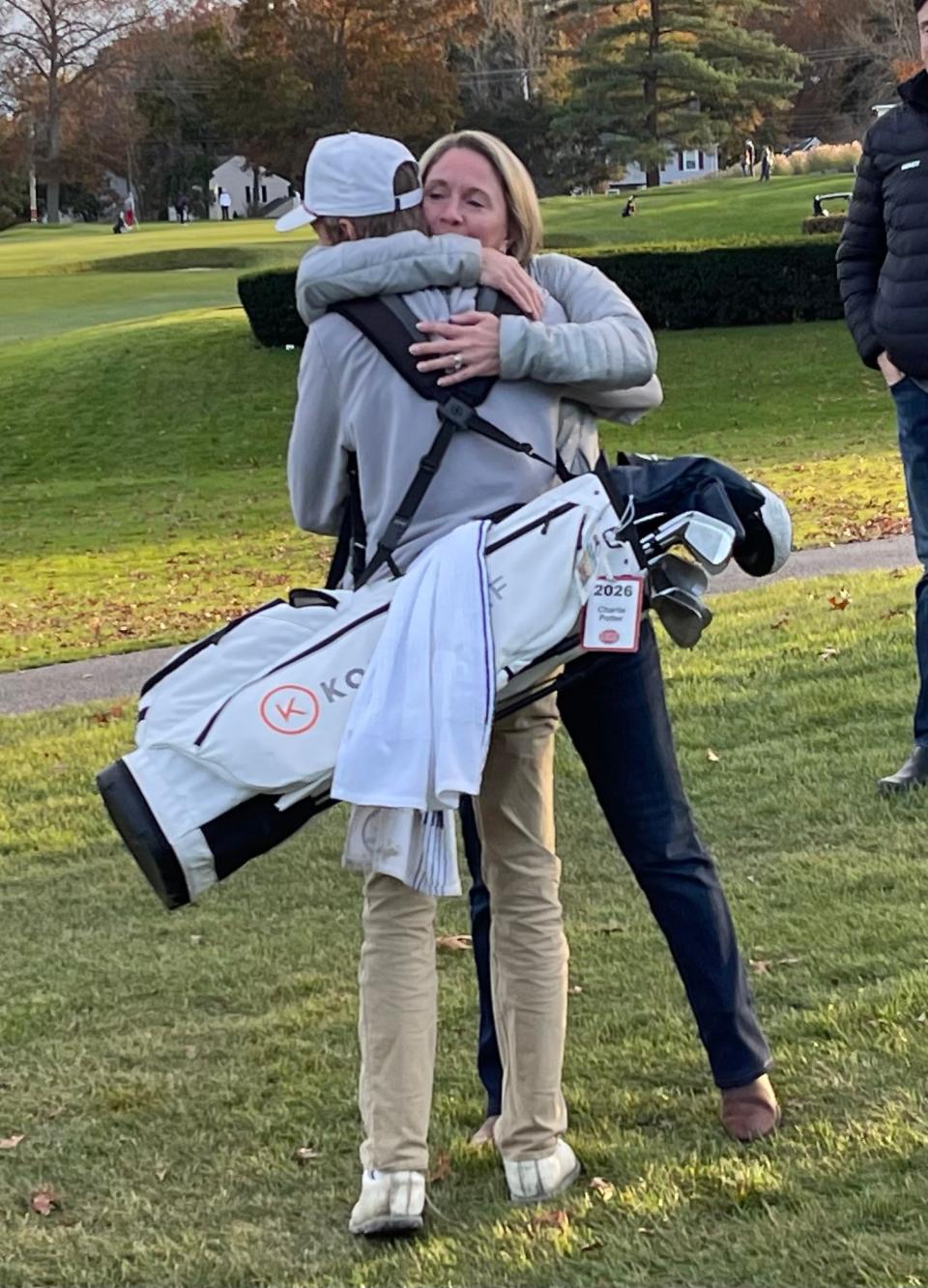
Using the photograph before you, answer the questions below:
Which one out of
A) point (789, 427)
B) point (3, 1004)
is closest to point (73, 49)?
point (789, 427)

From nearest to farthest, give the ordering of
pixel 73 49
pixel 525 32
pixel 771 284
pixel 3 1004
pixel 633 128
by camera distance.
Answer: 1. pixel 3 1004
2. pixel 771 284
3. pixel 633 128
4. pixel 525 32
5. pixel 73 49

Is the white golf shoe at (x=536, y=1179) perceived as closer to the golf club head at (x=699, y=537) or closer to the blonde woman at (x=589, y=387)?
the blonde woman at (x=589, y=387)

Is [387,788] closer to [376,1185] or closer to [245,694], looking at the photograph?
[245,694]

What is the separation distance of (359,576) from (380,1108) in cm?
98

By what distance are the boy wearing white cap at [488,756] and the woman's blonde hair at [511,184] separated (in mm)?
114

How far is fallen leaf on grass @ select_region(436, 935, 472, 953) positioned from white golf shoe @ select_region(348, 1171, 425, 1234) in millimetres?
1747

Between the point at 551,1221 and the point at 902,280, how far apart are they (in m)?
3.29

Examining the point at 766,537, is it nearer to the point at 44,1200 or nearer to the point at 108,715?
the point at 44,1200

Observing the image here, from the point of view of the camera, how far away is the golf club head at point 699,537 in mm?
3166

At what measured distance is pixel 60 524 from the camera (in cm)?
1741

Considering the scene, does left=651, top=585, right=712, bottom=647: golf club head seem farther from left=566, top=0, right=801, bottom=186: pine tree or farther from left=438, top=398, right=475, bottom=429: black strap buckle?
left=566, top=0, right=801, bottom=186: pine tree

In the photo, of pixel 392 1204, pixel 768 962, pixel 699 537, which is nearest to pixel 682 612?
pixel 699 537

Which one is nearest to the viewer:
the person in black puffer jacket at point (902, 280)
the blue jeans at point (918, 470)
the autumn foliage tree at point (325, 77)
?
the person in black puffer jacket at point (902, 280)

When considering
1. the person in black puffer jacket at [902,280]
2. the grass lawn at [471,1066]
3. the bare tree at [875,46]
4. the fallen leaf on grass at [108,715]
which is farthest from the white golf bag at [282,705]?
the bare tree at [875,46]
